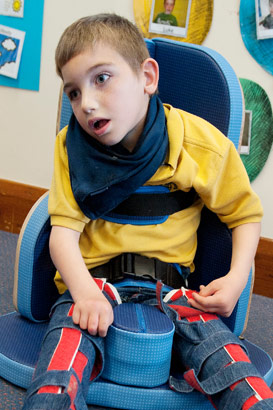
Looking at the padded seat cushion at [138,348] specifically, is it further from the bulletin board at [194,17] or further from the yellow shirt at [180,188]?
the bulletin board at [194,17]

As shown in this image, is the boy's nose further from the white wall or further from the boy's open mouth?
the white wall

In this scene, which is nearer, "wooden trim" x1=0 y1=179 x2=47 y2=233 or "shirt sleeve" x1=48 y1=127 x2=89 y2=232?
"shirt sleeve" x1=48 y1=127 x2=89 y2=232

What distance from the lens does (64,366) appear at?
0.74 m

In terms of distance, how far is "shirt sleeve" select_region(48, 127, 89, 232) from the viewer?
910 mm

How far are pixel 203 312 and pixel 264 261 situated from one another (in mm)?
694

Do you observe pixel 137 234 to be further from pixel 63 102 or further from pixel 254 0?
pixel 254 0

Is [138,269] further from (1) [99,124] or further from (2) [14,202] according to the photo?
(2) [14,202]

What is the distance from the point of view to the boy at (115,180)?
830 mm

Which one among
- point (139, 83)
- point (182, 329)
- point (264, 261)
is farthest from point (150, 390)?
point (264, 261)

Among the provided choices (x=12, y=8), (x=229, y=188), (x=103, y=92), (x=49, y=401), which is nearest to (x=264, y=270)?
(x=229, y=188)

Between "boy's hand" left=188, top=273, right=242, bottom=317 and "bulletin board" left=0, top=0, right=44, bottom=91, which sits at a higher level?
"bulletin board" left=0, top=0, right=44, bottom=91

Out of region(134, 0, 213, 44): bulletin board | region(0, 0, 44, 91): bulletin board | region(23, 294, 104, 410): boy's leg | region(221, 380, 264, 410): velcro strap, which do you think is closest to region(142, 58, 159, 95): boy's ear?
region(23, 294, 104, 410): boy's leg

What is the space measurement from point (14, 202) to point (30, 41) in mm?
538

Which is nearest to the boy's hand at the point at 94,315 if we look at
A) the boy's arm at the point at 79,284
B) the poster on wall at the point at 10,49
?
the boy's arm at the point at 79,284
